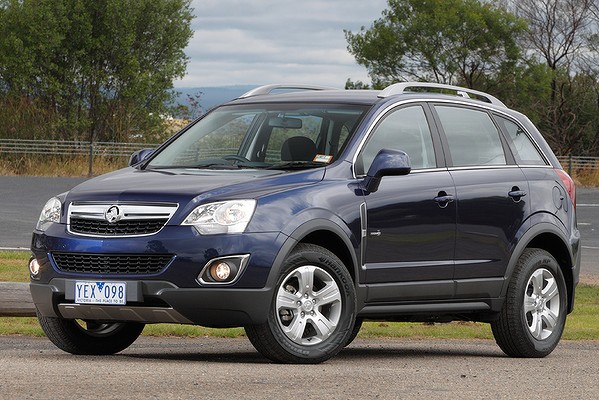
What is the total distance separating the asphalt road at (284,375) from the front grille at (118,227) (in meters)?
0.82

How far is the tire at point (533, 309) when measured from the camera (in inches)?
431

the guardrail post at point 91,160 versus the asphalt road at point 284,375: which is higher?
the asphalt road at point 284,375

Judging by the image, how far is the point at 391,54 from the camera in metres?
58.9

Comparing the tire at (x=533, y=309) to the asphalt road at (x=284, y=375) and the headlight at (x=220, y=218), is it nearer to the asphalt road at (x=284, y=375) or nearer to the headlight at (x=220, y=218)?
the asphalt road at (x=284, y=375)

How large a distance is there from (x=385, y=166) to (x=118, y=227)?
6.01 ft

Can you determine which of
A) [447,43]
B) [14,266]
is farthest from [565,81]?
[14,266]

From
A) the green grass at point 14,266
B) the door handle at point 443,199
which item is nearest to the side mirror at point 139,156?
the door handle at point 443,199

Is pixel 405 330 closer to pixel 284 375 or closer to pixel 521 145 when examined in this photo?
pixel 521 145

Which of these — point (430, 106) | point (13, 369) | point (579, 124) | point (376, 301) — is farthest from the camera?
point (579, 124)

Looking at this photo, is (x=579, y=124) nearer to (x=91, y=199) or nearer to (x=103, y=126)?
(x=103, y=126)

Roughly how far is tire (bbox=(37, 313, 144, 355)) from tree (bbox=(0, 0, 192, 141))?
36.3 metres

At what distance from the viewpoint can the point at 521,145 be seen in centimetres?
1159

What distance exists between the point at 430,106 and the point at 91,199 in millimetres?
2834

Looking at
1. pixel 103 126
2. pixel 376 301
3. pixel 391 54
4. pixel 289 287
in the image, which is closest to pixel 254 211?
pixel 289 287
